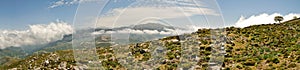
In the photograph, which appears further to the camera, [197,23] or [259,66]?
[259,66]

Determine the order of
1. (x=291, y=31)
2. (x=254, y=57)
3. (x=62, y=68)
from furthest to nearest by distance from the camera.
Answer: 1. (x=291, y=31)
2. (x=62, y=68)
3. (x=254, y=57)

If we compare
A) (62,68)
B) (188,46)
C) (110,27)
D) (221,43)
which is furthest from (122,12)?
(62,68)

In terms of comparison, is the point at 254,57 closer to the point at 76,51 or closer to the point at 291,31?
the point at 291,31

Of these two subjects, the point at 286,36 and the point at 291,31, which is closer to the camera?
the point at 286,36

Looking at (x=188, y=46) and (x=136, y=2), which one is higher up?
(x=136, y=2)

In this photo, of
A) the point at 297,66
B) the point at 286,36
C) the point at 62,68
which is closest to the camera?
the point at 297,66

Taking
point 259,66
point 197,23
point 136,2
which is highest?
point 136,2

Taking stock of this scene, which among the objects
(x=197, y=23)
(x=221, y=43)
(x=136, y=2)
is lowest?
(x=221, y=43)

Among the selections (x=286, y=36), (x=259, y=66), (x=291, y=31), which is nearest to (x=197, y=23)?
(x=259, y=66)

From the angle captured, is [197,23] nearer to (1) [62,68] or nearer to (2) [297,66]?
(2) [297,66]
